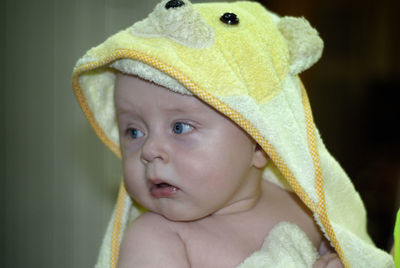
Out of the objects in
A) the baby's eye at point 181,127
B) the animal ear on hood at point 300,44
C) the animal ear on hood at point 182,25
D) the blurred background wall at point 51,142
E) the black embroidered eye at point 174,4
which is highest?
the black embroidered eye at point 174,4

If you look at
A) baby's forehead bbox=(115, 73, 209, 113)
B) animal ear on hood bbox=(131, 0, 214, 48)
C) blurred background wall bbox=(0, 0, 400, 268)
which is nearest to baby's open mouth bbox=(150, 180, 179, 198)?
baby's forehead bbox=(115, 73, 209, 113)

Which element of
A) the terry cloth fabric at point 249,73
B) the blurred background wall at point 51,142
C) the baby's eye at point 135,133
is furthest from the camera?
the blurred background wall at point 51,142

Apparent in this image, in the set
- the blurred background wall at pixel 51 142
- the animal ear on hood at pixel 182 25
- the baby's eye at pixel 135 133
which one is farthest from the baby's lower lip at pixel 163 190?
the blurred background wall at pixel 51 142

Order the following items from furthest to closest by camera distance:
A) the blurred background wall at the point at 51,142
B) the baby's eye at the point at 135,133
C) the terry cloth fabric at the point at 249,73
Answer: the blurred background wall at the point at 51,142 < the baby's eye at the point at 135,133 < the terry cloth fabric at the point at 249,73

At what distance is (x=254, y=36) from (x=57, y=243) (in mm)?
789

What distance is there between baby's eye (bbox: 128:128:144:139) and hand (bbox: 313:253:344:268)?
394mm

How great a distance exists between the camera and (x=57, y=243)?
1.16 meters

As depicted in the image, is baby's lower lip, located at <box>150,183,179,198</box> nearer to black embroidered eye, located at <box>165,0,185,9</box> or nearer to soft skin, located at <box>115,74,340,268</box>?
soft skin, located at <box>115,74,340,268</box>

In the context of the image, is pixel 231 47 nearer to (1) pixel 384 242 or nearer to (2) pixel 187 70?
(2) pixel 187 70

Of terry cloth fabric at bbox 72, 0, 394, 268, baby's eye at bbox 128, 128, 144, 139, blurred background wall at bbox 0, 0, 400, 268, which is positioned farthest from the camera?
blurred background wall at bbox 0, 0, 400, 268

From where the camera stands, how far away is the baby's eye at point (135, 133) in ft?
2.57

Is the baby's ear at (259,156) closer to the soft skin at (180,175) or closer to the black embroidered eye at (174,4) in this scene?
the soft skin at (180,175)

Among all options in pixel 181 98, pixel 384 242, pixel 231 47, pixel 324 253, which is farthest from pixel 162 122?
pixel 384 242

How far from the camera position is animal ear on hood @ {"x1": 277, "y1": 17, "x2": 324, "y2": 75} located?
0.79m
